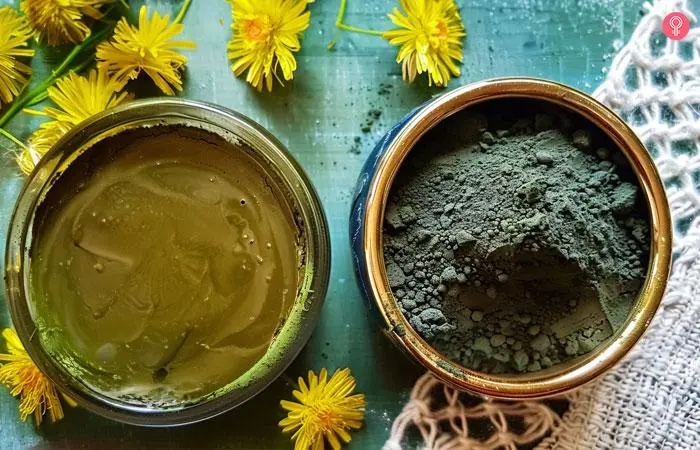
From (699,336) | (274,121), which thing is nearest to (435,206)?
(274,121)

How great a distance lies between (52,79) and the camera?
87 cm

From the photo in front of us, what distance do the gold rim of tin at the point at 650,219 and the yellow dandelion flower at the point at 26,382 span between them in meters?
0.37

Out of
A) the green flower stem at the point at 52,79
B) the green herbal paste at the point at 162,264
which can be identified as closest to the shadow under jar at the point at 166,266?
the green herbal paste at the point at 162,264

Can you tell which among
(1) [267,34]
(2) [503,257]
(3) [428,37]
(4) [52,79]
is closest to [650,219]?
(2) [503,257]

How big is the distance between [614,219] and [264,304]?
353 millimetres

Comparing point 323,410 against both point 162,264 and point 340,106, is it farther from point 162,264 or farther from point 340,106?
point 340,106

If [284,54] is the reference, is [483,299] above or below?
below

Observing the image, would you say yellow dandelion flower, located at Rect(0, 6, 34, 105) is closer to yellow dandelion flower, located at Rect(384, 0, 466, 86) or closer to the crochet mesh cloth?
yellow dandelion flower, located at Rect(384, 0, 466, 86)

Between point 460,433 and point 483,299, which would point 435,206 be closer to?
point 483,299

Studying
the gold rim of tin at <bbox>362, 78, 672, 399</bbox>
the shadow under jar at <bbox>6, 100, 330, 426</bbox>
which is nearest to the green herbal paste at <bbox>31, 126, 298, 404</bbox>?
the shadow under jar at <bbox>6, 100, 330, 426</bbox>

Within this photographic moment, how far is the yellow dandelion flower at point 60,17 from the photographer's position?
32.0 inches

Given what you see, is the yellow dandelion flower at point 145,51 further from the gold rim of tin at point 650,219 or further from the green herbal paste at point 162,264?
the gold rim of tin at point 650,219

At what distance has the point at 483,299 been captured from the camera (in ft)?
2.56

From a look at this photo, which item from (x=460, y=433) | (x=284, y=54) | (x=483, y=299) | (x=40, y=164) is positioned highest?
(x=284, y=54)
